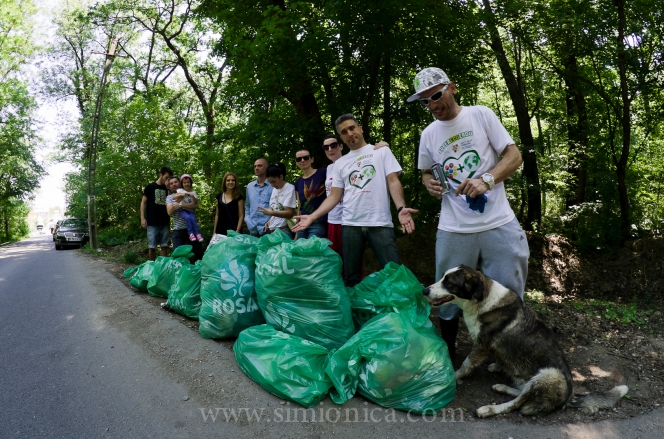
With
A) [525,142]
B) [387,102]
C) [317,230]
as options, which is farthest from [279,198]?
[525,142]

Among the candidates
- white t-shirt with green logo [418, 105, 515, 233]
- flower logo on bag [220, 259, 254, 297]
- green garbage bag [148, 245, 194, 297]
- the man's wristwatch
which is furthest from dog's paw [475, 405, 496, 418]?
green garbage bag [148, 245, 194, 297]

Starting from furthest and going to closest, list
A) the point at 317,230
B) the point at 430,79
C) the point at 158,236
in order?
the point at 158,236 < the point at 317,230 < the point at 430,79

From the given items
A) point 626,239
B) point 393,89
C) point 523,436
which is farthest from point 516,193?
point 523,436

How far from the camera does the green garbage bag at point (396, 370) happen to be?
2.32 m

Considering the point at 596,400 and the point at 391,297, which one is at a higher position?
the point at 391,297

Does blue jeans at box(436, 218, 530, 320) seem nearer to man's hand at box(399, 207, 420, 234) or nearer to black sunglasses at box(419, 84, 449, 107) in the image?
man's hand at box(399, 207, 420, 234)

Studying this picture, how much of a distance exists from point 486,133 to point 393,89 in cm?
524

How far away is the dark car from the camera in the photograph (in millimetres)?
16188

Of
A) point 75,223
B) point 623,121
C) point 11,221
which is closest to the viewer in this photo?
point 623,121

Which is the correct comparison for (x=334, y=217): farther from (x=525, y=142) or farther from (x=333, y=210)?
(x=525, y=142)

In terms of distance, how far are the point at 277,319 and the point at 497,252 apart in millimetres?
1589

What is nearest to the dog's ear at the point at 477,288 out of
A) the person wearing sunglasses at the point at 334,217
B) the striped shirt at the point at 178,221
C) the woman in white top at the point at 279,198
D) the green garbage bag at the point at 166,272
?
the person wearing sunglasses at the point at 334,217

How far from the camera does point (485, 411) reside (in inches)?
90.4

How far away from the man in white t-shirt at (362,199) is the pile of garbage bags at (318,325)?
0.83 feet
